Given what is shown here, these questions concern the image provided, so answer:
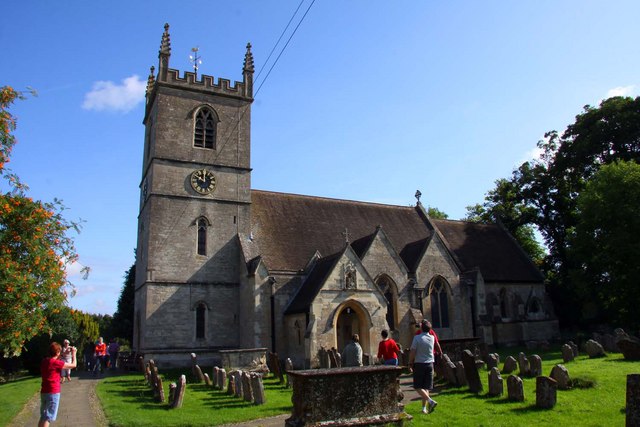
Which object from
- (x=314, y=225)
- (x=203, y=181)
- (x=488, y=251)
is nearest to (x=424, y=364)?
(x=203, y=181)

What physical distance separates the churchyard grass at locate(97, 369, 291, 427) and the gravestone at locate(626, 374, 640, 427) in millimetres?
7799

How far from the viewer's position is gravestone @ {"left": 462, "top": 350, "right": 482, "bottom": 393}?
13.5 meters

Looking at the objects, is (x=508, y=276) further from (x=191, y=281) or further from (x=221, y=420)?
(x=221, y=420)

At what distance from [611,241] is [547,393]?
1801 centimetres

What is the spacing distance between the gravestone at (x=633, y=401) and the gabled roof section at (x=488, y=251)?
987 inches

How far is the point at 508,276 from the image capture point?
32.8 m

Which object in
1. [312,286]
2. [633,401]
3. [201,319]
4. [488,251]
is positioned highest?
[488,251]

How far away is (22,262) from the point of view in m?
13.2

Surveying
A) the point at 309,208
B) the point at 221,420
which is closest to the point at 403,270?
the point at 309,208

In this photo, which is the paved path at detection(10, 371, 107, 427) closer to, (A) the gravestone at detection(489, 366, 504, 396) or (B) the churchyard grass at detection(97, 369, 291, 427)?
(B) the churchyard grass at detection(97, 369, 291, 427)

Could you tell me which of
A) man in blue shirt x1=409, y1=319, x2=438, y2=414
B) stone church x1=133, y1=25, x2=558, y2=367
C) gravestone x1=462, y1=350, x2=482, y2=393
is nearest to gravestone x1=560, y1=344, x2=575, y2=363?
gravestone x1=462, y1=350, x2=482, y2=393

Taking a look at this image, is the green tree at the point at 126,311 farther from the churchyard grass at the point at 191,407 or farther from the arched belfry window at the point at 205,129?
the churchyard grass at the point at 191,407

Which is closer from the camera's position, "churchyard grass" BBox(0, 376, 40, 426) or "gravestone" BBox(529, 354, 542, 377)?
"churchyard grass" BBox(0, 376, 40, 426)

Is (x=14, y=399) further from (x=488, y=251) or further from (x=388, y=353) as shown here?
(x=488, y=251)
